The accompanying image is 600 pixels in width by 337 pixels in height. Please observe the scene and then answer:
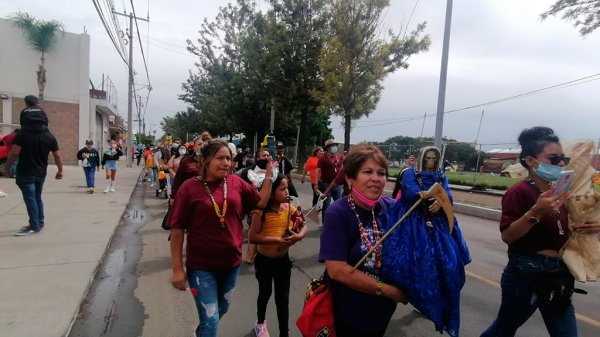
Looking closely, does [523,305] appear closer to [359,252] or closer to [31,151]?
[359,252]

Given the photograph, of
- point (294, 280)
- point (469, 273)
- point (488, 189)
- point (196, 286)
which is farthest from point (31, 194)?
point (488, 189)

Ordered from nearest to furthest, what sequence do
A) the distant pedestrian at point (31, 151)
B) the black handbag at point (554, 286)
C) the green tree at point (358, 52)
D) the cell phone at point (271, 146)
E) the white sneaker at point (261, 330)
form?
1. the black handbag at point (554, 286)
2. the white sneaker at point (261, 330)
3. the cell phone at point (271, 146)
4. the distant pedestrian at point (31, 151)
5. the green tree at point (358, 52)

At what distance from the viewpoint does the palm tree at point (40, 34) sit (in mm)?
20859

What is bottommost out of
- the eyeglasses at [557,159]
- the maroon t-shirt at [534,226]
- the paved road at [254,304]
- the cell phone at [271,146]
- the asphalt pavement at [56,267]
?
the paved road at [254,304]

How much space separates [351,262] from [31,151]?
20.2ft

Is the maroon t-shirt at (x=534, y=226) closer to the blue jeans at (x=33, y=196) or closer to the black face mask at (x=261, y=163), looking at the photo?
the black face mask at (x=261, y=163)

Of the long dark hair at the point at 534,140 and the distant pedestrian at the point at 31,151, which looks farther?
the distant pedestrian at the point at 31,151

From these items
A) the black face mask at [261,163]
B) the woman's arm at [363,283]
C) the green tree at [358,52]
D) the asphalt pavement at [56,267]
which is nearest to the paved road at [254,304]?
the asphalt pavement at [56,267]

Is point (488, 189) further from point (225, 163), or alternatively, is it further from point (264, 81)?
point (225, 163)

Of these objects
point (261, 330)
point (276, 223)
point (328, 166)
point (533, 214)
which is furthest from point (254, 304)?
point (328, 166)

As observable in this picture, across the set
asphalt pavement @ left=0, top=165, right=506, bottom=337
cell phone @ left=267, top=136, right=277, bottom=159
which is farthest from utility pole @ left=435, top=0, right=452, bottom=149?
cell phone @ left=267, top=136, right=277, bottom=159

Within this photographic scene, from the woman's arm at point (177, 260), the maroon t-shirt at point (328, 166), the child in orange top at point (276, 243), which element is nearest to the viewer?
the woman's arm at point (177, 260)

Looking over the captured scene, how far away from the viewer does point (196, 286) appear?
104 inches

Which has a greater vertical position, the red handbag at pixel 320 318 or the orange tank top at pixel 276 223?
the orange tank top at pixel 276 223
